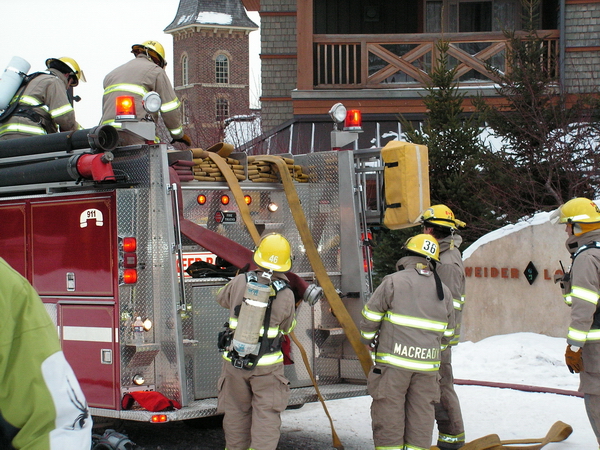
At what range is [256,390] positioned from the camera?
17.0 feet

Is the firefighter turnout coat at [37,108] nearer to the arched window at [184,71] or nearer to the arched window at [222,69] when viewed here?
the arched window at [222,69]

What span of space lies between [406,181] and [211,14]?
68.6 meters

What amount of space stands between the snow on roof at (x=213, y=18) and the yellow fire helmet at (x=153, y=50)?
66.4m

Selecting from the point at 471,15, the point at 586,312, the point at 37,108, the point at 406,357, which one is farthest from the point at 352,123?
the point at 471,15

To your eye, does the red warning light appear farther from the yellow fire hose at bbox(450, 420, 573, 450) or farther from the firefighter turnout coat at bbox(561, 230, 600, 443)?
the firefighter turnout coat at bbox(561, 230, 600, 443)

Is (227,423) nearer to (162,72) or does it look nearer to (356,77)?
(162,72)

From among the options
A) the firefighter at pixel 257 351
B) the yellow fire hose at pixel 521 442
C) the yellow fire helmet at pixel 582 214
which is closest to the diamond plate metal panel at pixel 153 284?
the firefighter at pixel 257 351

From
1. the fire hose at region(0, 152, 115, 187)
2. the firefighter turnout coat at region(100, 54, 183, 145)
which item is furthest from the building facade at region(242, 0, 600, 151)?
the fire hose at region(0, 152, 115, 187)

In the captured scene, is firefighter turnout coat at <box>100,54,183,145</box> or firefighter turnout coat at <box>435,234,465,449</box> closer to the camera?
firefighter turnout coat at <box>435,234,465,449</box>

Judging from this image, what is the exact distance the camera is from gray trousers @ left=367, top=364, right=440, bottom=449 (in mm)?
5391

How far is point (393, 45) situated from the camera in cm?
1795

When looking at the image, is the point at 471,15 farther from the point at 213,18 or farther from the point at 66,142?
the point at 213,18

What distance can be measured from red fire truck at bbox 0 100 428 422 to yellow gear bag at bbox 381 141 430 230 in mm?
379

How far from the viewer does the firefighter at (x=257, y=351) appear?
5105 mm
